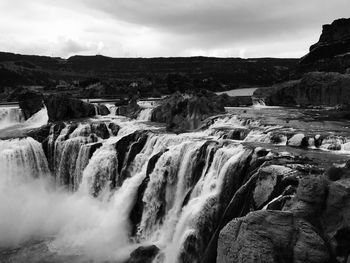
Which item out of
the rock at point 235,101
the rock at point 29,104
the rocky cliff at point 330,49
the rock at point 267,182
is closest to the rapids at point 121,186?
the rock at point 267,182

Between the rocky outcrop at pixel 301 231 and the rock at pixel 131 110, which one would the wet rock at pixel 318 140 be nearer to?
the rocky outcrop at pixel 301 231

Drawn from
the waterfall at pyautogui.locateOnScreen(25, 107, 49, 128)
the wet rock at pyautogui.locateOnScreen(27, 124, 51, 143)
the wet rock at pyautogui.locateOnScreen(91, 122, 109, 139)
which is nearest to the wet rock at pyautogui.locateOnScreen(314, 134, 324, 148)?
the wet rock at pyautogui.locateOnScreen(91, 122, 109, 139)

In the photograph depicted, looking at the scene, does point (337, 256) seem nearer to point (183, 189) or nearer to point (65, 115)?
point (183, 189)

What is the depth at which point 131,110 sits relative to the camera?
42.2 m

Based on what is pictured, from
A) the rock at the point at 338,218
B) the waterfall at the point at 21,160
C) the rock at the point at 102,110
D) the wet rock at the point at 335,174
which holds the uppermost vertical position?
the wet rock at the point at 335,174

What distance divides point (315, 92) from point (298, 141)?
26871 millimetres

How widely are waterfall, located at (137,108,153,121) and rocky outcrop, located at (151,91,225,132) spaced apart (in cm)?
90

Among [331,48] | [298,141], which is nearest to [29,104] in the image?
[298,141]

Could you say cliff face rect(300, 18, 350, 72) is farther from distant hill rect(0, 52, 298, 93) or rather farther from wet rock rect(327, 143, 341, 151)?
wet rock rect(327, 143, 341, 151)

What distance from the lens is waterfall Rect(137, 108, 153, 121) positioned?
38.2 metres

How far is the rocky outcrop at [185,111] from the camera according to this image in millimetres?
30934

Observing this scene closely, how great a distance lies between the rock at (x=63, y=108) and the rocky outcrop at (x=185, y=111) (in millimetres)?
8751

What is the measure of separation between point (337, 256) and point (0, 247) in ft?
61.8

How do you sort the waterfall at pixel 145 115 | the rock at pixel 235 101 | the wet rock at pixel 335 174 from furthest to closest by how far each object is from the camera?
the rock at pixel 235 101
the waterfall at pixel 145 115
the wet rock at pixel 335 174
